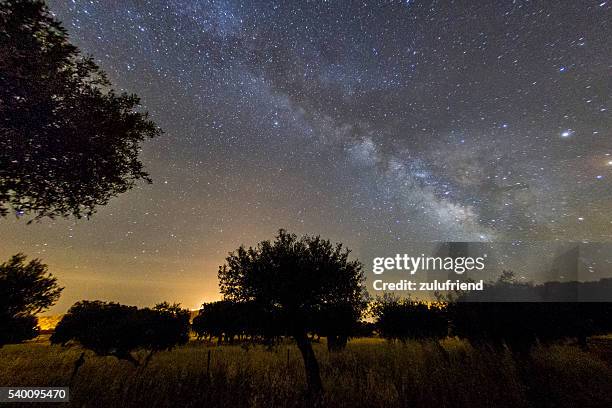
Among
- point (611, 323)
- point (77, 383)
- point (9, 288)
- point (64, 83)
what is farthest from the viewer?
point (611, 323)

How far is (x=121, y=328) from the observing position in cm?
2905

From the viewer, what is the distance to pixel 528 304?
58.6 ft

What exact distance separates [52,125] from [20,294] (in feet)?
46.0

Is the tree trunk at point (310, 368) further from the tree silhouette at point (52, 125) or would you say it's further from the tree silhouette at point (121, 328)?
the tree silhouette at point (121, 328)

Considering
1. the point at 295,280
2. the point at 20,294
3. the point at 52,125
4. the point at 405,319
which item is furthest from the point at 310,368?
the point at 405,319

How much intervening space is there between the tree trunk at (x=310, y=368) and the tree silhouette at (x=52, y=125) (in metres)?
10.6

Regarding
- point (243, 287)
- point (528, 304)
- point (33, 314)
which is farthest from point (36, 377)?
point (528, 304)

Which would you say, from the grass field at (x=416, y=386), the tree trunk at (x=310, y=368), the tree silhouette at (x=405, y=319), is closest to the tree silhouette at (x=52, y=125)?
the grass field at (x=416, y=386)

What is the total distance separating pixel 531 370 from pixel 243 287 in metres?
13.0

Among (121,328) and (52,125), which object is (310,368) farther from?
(121,328)

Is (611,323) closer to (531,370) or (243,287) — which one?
(531,370)

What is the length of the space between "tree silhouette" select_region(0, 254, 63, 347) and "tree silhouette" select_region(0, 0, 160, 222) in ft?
35.3

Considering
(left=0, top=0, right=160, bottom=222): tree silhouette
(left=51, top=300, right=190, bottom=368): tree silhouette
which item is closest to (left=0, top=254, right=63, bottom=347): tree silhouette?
(left=51, top=300, right=190, bottom=368): tree silhouette

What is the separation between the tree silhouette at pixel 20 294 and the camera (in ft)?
52.1
